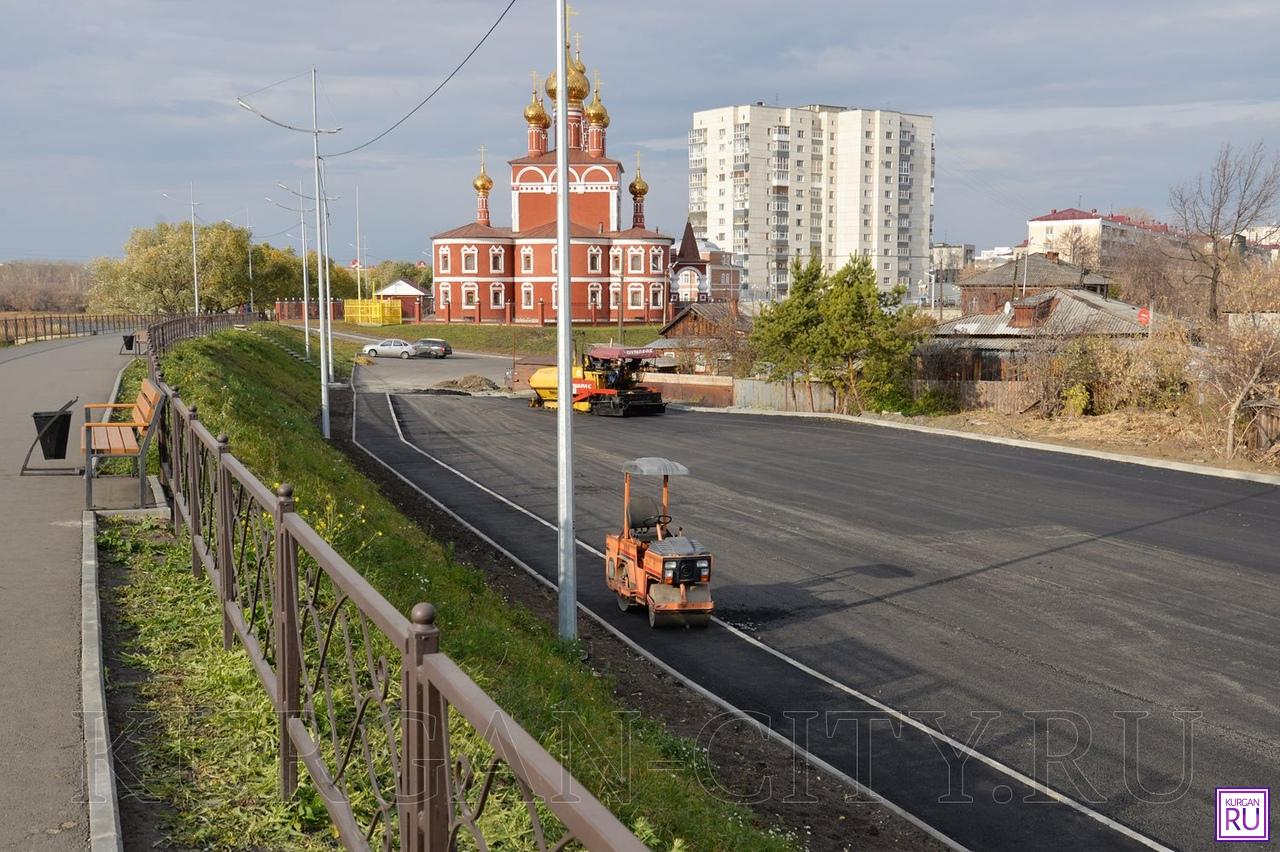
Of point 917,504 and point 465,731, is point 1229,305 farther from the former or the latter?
point 465,731

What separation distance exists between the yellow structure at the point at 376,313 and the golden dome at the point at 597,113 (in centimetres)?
2785

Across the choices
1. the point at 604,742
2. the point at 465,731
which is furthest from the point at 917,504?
the point at 465,731

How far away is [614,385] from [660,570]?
1166 inches

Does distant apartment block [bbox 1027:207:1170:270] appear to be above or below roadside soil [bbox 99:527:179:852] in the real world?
above

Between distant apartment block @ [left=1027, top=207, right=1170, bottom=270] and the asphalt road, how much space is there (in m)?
126

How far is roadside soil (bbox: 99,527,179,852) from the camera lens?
4668 millimetres

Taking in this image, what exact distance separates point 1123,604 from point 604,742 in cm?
1028

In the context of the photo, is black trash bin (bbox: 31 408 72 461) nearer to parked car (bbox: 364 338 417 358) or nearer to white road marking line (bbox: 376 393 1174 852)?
white road marking line (bbox: 376 393 1174 852)

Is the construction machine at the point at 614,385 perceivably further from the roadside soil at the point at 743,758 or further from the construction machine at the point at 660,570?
the construction machine at the point at 660,570

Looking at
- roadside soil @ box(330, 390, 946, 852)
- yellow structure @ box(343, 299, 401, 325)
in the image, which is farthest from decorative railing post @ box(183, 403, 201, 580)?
yellow structure @ box(343, 299, 401, 325)

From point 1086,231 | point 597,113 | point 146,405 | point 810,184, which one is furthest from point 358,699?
point 1086,231

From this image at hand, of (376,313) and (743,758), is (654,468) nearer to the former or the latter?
(743,758)

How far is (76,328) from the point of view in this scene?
5828cm

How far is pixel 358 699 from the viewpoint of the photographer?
13.2ft
